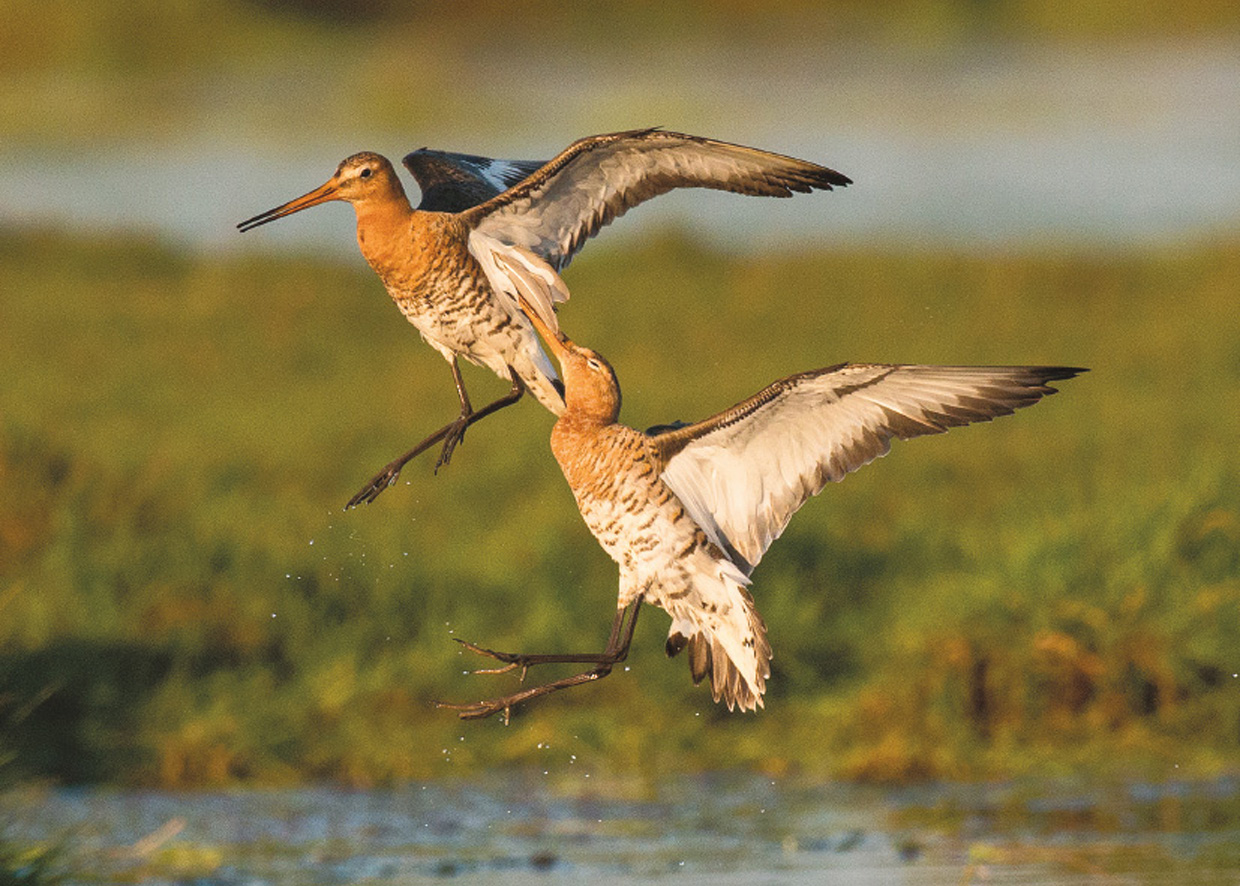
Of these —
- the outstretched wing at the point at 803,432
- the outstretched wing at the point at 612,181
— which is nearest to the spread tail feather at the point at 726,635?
the outstretched wing at the point at 803,432

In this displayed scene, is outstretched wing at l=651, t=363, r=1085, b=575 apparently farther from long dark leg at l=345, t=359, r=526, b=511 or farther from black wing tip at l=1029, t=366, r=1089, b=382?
long dark leg at l=345, t=359, r=526, b=511

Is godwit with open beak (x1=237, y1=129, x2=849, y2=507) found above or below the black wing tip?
above

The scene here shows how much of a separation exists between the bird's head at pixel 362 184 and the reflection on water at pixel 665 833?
9.70 feet

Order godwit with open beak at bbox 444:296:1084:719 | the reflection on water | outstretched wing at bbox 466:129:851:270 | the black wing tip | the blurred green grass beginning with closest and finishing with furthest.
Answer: the black wing tip → godwit with open beak at bbox 444:296:1084:719 → outstretched wing at bbox 466:129:851:270 → the reflection on water → the blurred green grass

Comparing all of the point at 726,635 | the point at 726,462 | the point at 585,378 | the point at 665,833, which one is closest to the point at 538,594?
the point at 665,833

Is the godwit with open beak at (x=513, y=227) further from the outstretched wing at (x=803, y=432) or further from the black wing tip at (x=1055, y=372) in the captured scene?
the black wing tip at (x=1055, y=372)

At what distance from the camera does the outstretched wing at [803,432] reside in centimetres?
577

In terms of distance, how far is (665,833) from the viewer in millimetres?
9797

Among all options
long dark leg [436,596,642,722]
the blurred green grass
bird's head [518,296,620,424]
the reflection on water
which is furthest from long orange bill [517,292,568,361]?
the reflection on water

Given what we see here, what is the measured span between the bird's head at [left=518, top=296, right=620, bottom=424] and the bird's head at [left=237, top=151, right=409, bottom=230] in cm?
49

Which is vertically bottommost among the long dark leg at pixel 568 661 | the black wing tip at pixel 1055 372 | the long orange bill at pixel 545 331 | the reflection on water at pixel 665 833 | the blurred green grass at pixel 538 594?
the reflection on water at pixel 665 833

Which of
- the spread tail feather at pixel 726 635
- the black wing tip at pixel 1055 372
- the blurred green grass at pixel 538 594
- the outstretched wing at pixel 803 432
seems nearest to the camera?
the black wing tip at pixel 1055 372

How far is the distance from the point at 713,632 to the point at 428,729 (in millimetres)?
4957

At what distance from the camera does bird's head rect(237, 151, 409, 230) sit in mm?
6387
